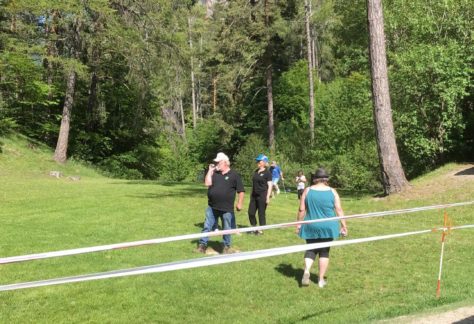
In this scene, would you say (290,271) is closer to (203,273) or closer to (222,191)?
(203,273)

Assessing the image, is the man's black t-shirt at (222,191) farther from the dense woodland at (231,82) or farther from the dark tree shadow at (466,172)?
the dense woodland at (231,82)

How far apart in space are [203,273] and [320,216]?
2.09 metres

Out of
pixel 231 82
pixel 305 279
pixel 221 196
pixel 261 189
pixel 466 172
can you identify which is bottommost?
pixel 305 279

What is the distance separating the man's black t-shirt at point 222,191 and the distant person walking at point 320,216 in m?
2.08

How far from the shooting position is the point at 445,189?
55.1ft

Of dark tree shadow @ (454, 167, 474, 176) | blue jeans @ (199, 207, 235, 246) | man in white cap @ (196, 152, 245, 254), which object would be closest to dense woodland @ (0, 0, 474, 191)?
dark tree shadow @ (454, 167, 474, 176)

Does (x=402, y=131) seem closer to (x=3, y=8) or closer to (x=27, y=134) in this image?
(x=3, y=8)

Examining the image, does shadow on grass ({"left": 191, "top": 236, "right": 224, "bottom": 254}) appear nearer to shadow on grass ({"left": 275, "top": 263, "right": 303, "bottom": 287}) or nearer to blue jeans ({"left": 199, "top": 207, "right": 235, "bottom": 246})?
blue jeans ({"left": 199, "top": 207, "right": 235, "bottom": 246})

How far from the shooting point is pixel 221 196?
9102 millimetres

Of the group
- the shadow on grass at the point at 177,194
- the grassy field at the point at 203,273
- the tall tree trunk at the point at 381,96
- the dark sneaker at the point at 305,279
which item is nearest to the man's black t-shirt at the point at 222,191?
the grassy field at the point at 203,273

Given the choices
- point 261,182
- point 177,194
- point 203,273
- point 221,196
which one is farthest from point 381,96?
point 203,273

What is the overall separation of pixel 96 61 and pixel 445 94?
19.5 meters

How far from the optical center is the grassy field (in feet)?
20.4

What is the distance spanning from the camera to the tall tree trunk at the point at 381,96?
16719 mm
